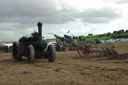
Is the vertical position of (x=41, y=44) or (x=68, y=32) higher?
(x=68, y=32)

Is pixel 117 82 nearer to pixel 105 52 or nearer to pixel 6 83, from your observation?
pixel 6 83

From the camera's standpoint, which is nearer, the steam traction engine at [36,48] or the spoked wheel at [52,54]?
the steam traction engine at [36,48]

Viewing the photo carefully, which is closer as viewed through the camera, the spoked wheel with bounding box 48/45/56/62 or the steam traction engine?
the steam traction engine

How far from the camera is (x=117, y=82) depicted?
17.0 feet

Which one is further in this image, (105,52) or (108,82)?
(105,52)

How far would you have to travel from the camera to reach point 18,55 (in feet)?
42.0

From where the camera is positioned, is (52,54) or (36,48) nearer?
(52,54)

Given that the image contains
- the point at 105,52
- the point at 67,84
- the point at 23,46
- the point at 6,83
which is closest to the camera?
the point at 67,84

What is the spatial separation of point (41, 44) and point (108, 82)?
21.9ft

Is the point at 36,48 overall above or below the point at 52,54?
above

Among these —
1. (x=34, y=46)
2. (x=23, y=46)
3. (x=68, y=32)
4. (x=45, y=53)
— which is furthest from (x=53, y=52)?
(x=68, y=32)

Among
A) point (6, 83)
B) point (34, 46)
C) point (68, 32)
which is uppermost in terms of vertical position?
point (68, 32)

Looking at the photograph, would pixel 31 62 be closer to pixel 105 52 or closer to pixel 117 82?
pixel 105 52

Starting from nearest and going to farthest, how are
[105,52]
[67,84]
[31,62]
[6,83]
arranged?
[67,84] < [6,83] < [31,62] < [105,52]
